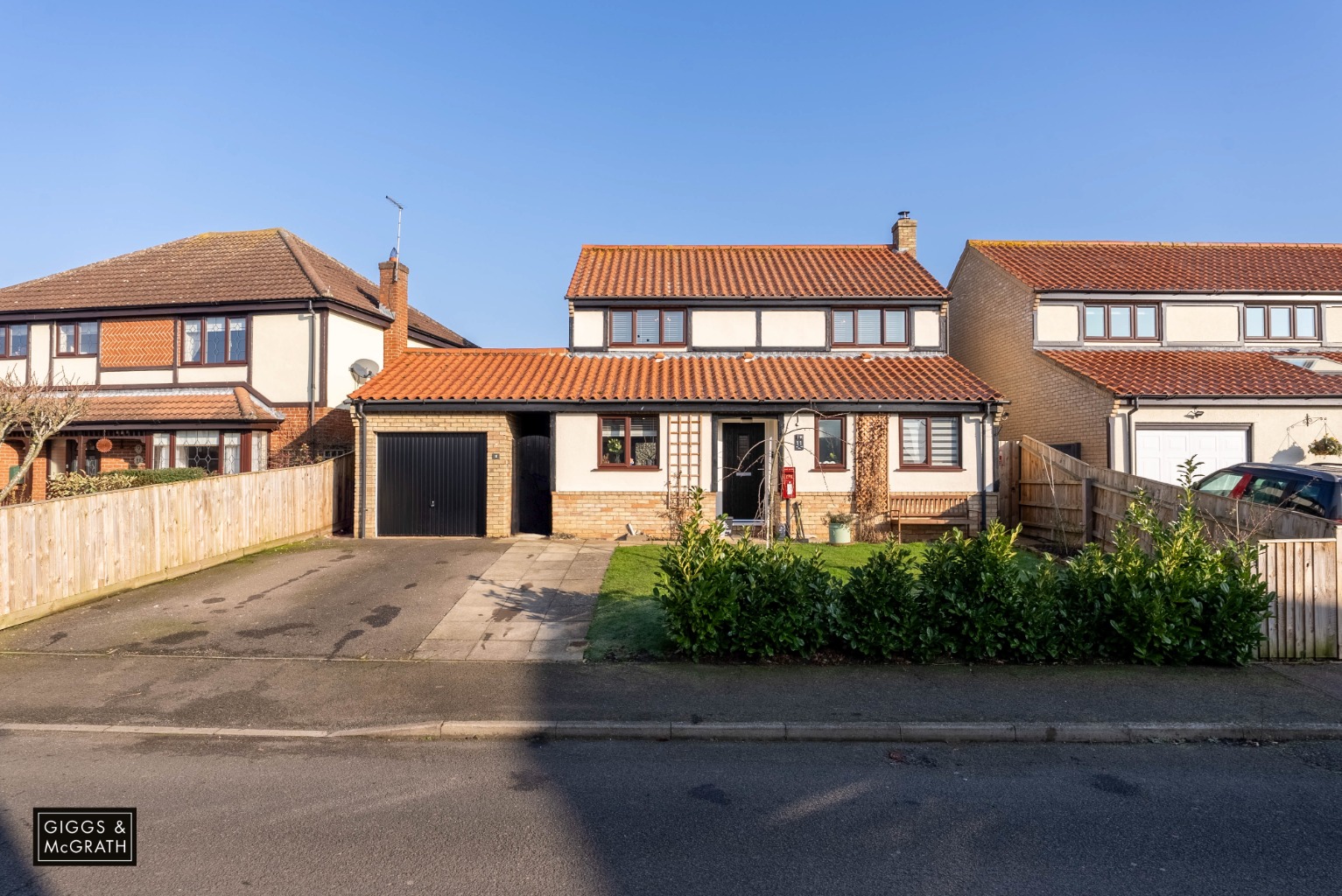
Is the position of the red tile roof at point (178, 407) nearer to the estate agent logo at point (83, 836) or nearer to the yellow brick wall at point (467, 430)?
the yellow brick wall at point (467, 430)

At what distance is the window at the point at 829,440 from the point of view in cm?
1521

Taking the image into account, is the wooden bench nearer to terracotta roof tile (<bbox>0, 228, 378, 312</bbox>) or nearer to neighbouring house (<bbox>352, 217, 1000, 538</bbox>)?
neighbouring house (<bbox>352, 217, 1000, 538</bbox>)

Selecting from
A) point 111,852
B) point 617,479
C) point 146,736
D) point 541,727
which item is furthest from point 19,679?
point 617,479

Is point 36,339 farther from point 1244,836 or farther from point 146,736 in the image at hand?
point 1244,836

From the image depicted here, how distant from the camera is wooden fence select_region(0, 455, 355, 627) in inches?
332

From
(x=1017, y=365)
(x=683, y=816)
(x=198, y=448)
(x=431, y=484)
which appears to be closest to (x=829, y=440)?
(x=1017, y=365)

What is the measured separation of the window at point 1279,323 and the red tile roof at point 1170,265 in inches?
20.5

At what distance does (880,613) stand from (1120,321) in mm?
16498

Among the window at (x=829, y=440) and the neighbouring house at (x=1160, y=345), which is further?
the neighbouring house at (x=1160, y=345)

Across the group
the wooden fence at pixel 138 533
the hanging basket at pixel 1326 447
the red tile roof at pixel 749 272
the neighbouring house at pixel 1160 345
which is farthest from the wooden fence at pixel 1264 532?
the wooden fence at pixel 138 533

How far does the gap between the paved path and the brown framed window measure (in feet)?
34.2

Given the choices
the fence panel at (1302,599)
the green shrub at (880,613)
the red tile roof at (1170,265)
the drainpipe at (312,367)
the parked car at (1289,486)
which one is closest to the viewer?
A: the green shrub at (880,613)

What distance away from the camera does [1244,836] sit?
13.4 feet

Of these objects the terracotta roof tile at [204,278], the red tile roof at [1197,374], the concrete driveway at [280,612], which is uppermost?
the terracotta roof tile at [204,278]
